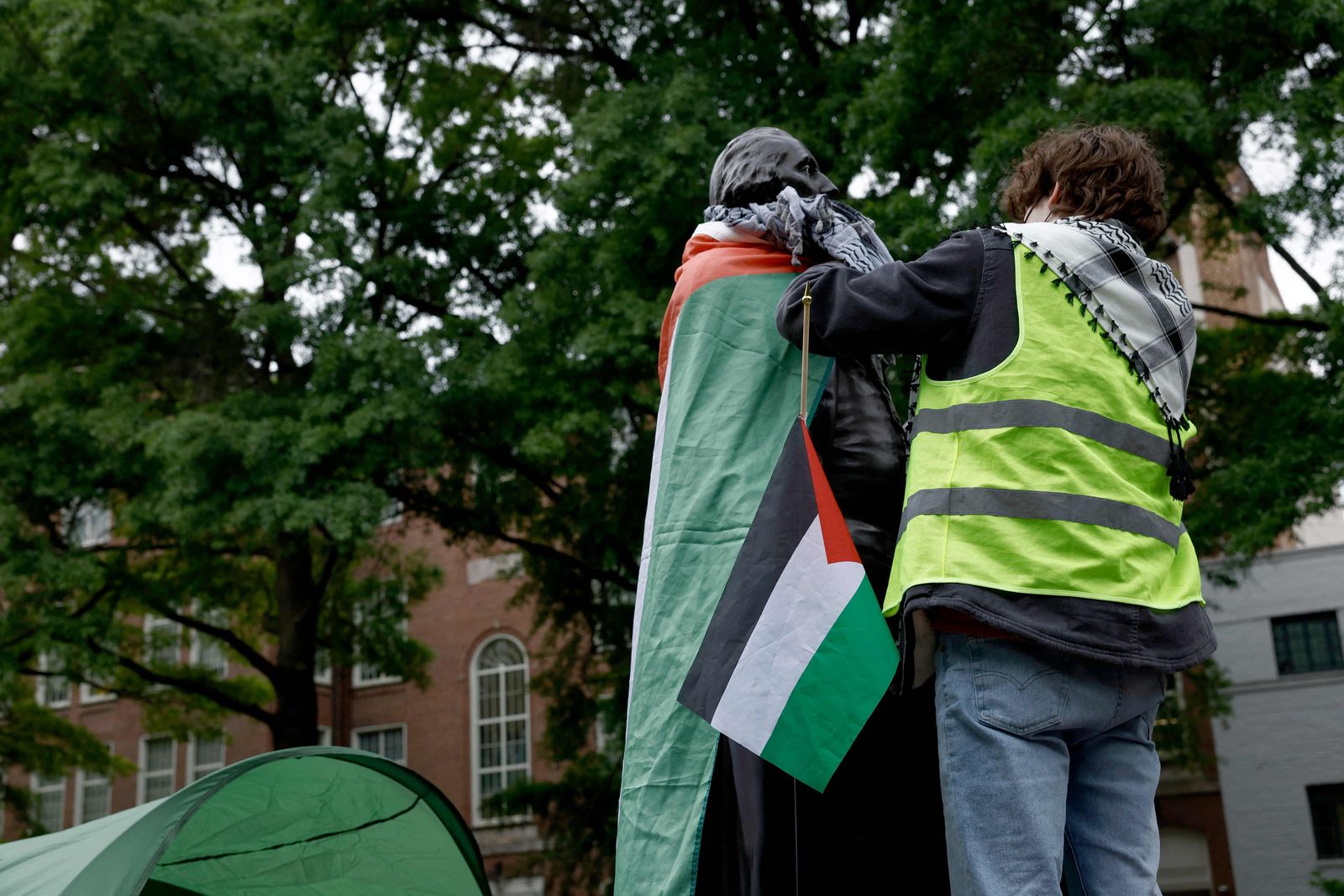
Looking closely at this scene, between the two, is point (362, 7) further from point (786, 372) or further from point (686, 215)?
point (786, 372)

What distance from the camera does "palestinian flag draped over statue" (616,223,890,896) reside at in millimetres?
2875

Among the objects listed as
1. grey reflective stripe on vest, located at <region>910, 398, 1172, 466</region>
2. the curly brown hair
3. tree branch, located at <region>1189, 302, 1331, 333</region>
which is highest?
tree branch, located at <region>1189, 302, 1331, 333</region>

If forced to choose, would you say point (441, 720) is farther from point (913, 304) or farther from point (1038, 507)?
point (1038, 507)

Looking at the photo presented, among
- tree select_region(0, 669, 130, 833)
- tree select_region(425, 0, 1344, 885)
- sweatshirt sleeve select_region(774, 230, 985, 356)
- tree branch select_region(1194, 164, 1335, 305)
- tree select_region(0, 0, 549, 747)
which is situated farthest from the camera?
tree select_region(0, 669, 130, 833)

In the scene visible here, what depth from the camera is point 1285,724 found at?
80.4ft

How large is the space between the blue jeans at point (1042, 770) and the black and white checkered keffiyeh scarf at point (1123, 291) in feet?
1.82

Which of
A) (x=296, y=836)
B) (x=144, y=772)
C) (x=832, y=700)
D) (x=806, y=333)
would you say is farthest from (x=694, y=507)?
(x=144, y=772)

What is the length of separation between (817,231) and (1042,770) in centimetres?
129

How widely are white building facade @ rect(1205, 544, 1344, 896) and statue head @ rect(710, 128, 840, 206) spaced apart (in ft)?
71.5

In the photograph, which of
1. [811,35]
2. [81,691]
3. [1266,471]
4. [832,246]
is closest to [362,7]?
[811,35]

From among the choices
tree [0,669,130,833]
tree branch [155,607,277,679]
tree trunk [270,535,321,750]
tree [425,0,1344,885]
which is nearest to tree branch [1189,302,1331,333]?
tree [425,0,1344,885]

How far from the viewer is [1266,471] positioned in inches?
443

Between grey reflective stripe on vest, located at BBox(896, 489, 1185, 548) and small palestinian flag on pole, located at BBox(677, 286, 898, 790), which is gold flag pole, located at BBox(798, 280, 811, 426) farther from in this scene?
grey reflective stripe on vest, located at BBox(896, 489, 1185, 548)

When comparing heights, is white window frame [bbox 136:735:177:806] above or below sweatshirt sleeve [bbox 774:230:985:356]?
above
